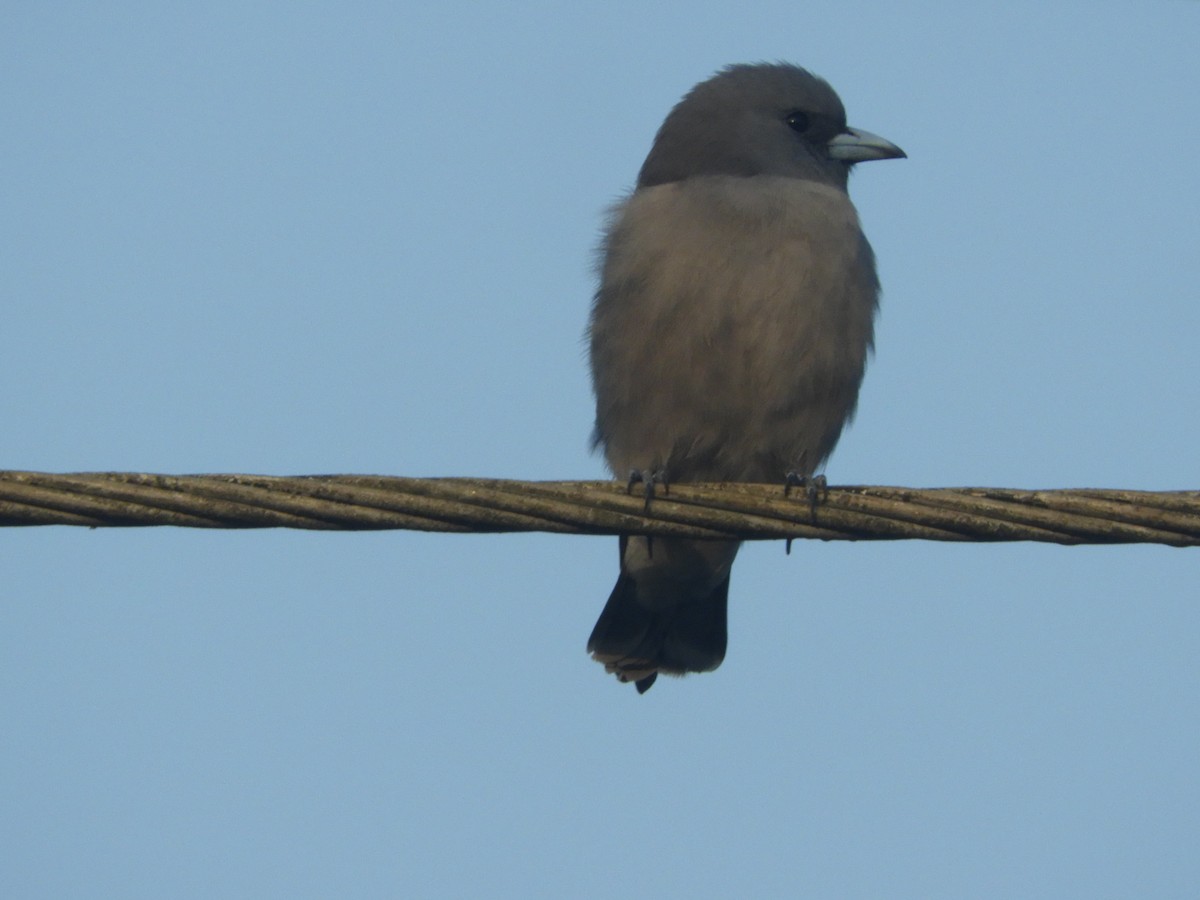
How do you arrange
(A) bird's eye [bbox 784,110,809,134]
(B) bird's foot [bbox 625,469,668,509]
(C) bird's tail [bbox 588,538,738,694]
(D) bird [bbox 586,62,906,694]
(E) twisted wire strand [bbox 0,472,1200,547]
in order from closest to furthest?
(E) twisted wire strand [bbox 0,472,1200,547], (B) bird's foot [bbox 625,469,668,509], (D) bird [bbox 586,62,906,694], (C) bird's tail [bbox 588,538,738,694], (A) bird's eye [bbox 784,110,809,134]

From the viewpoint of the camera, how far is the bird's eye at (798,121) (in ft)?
24.4

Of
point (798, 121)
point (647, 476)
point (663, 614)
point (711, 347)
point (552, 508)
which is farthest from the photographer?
point (798, 121)

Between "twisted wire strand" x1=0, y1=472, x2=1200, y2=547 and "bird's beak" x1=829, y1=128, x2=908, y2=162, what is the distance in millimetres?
3504

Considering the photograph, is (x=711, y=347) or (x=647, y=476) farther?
(x=711, y=347)

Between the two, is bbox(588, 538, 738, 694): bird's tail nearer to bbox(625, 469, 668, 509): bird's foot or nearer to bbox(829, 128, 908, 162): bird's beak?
bbox(625, 469, 668, 509): bird's foot

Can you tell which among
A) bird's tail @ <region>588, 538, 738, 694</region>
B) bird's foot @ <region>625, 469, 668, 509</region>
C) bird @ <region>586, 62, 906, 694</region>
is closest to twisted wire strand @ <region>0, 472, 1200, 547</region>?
bird's foot @ <region>625, 469, 668, 509</region>

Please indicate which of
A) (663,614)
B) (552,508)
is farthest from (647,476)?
(552,508)

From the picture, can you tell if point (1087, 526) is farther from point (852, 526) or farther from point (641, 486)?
point (641, 486)

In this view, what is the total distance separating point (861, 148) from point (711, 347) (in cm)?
185

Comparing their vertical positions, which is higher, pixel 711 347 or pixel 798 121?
pixel 798 121

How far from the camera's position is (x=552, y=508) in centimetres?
407

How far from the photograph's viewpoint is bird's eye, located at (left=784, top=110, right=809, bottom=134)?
7441 mm

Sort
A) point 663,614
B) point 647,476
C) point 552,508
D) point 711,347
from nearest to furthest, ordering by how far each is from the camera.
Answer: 1. point 552,508
2. point 647,476
3. point 711,347
4. point 663,614

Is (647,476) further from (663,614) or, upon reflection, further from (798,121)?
(798,121)
